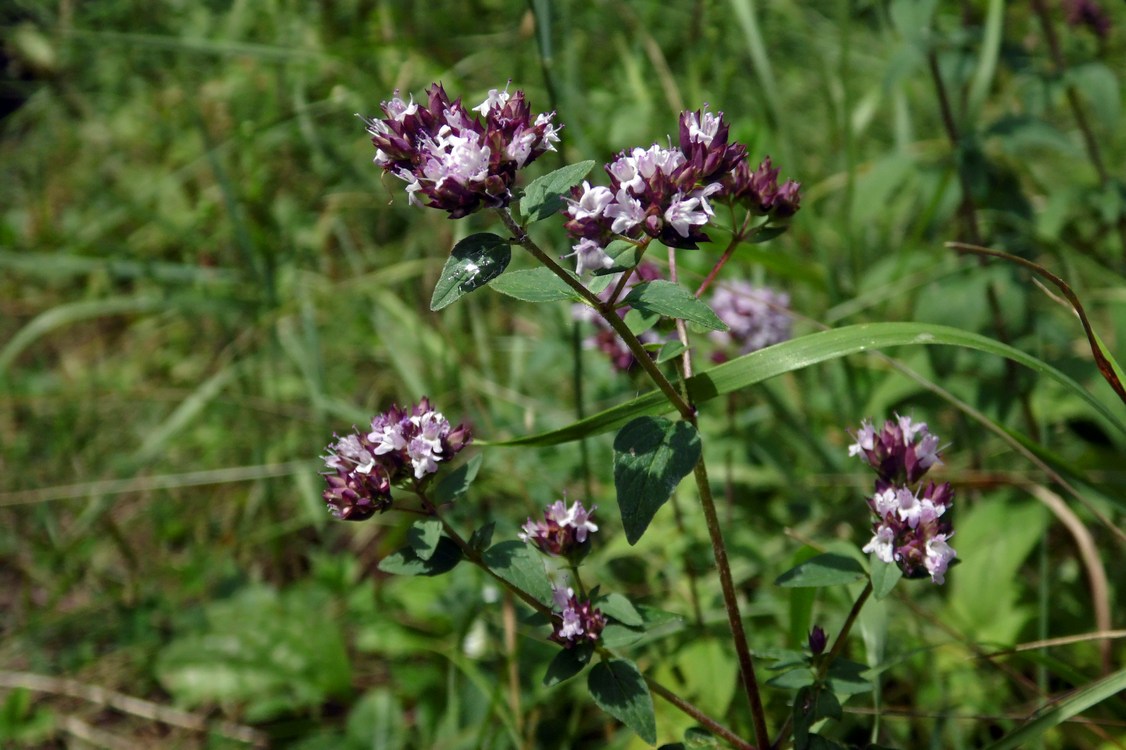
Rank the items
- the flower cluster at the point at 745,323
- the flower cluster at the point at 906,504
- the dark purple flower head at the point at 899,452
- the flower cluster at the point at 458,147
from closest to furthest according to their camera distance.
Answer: the flower cluster at the point at 458,147, the flower cluster at the point at 906,504, the dark purple flower head at the point at 899,452, the flower cluster at the point at 745,323

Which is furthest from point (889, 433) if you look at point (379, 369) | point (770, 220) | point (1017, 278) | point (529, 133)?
point (379, 369)

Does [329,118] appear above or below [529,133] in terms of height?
above

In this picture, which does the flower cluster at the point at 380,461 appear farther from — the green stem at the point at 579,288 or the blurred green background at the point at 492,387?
the blurred green background at the point at 492,387

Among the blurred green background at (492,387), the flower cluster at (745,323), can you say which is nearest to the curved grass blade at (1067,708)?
the blurred green background at (492,387)

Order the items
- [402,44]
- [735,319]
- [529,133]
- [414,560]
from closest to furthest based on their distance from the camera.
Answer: [529,133]
[414,560]
[735,319]
[402,44]

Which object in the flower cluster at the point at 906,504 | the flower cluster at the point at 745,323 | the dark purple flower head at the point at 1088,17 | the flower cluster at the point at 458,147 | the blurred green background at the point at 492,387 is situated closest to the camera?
the flower cluster at the point at 458,147

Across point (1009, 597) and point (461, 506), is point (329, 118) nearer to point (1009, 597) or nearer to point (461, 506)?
point (461, 506)
